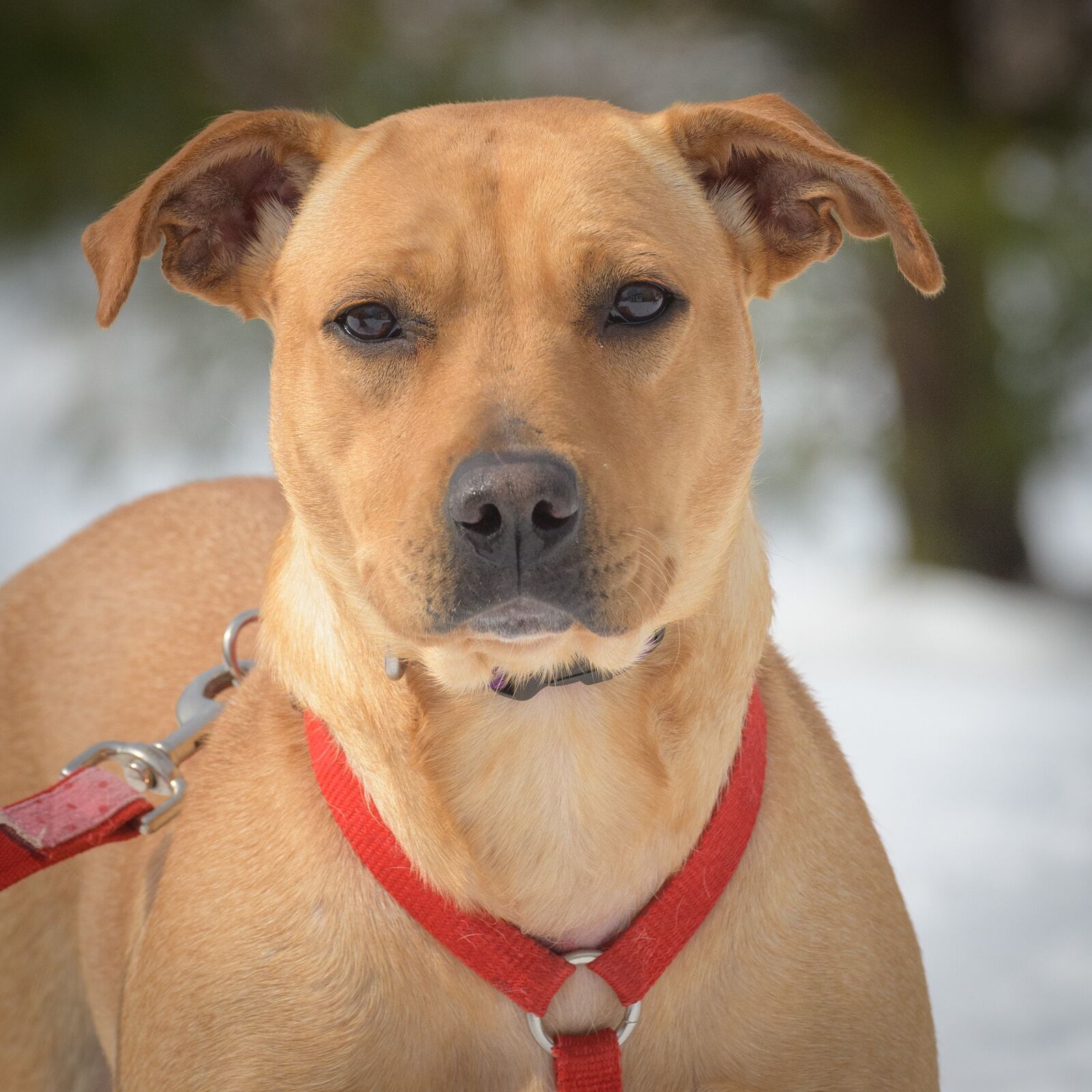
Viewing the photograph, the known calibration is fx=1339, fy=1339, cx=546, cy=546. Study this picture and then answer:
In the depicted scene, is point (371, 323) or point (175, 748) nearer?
point (371, 323)

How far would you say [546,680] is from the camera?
2.30 m

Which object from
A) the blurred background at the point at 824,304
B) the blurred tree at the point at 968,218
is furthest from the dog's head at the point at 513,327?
the blurred tree at the point at 968,218

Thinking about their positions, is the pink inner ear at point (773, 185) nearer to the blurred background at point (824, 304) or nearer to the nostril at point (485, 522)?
the nostril at point (485, 522)

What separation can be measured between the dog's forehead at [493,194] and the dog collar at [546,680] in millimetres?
670

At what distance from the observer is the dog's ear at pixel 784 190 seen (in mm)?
2422

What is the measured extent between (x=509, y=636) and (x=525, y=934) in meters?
0.54

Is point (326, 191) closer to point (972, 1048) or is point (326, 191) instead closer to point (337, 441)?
point (337, 441)

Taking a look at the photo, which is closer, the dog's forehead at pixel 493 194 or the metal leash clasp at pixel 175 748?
the dog's forehead at pixel 493 194

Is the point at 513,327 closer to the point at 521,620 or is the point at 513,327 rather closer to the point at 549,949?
the point at 521,620

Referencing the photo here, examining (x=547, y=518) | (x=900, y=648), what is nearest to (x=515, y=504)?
(x=547, y=518)

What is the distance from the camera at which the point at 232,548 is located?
3340mm

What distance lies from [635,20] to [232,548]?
5645 millimetres

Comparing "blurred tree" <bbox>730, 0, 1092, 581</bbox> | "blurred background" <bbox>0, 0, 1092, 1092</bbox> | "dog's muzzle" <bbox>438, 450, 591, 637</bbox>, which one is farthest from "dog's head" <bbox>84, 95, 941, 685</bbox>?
"blurred tree" <bbox>730, 0, 1092, 581</bbox>

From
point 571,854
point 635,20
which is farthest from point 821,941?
point 635,20
